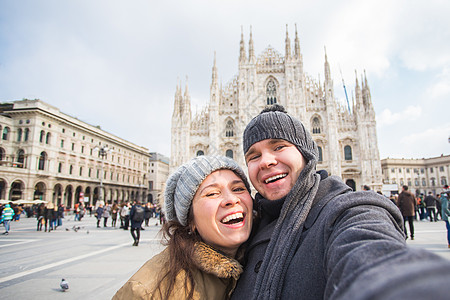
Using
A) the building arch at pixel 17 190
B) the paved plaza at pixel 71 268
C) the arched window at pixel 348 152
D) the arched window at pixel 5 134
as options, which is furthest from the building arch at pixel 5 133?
the arched window at pixel 348 152

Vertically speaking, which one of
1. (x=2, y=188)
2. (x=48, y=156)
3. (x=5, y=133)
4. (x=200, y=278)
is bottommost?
(x=200, y=278)

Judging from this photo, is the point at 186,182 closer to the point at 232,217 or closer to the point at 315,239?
the point at 232,217

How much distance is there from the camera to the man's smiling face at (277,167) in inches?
53.6

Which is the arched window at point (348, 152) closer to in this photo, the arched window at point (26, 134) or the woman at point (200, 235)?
the woman at point (200, 235)

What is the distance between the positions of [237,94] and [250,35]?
21.5 ft

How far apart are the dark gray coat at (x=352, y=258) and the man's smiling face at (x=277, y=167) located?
169 millimetres

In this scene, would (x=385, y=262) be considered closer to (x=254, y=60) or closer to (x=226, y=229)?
(x=226, y=229)

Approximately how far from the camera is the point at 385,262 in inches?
18.0

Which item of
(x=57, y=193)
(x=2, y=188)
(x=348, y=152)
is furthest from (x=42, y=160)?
(x=348, y=152)

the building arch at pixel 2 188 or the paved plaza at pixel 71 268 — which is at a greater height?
the building arch at pixel 2 188

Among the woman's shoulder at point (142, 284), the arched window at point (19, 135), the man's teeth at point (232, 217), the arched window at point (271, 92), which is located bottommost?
the woman's shoulder at point (142, 284)

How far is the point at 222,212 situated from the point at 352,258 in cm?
92

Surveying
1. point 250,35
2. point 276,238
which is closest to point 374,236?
point 276,238

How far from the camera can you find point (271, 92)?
27.0 m
